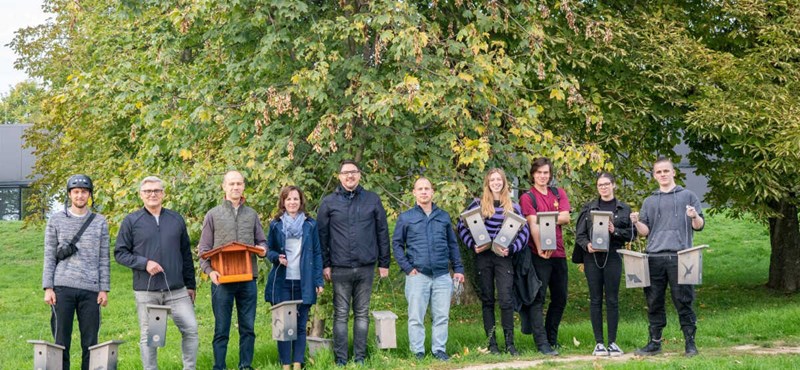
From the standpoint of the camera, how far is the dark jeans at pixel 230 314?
8.27m

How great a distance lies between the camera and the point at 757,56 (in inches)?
516

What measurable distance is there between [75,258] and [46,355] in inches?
31.1

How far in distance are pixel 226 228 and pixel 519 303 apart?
2.88 meters

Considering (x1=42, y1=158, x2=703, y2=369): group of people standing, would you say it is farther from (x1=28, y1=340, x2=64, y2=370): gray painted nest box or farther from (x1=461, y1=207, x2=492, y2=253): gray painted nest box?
(x1=28, y1=340, x2=64, y2=370): gray painted nest box

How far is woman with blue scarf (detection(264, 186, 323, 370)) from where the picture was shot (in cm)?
849

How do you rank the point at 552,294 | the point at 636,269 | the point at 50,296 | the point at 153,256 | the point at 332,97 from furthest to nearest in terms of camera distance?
1. the point at 332,97
2. the point at 552,294
3. the point at 636,269
4. the point at 153,256
5. the point at 50,296

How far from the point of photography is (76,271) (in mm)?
7637

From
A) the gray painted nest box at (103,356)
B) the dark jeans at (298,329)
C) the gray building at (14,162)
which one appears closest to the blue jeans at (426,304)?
the dark jeans at (298,329)

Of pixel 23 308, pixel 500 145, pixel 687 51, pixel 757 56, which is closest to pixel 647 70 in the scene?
pixel 687 51

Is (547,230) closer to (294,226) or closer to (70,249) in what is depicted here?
(294,226)

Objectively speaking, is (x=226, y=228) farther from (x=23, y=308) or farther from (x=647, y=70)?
(x=23, y=308)

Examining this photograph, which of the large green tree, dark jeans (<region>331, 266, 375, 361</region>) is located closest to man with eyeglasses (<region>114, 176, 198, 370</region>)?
dark jeans (<region>331, 266, 375, 361</region>)

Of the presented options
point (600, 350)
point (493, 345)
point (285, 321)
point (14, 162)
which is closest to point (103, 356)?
point (285, 321)

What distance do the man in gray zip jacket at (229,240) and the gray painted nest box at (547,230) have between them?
2.55 m
